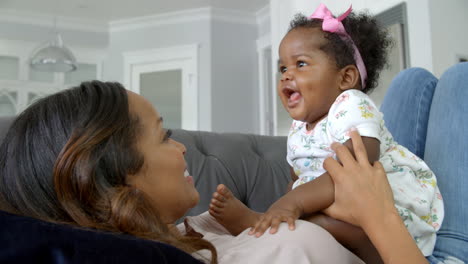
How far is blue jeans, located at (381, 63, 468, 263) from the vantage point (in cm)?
102

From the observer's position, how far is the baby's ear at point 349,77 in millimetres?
1125

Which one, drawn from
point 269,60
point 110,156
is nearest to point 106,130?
point 110,156

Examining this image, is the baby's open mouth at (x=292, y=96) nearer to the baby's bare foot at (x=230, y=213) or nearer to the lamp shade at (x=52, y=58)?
the baby's bare foot at (x=230, y=213)

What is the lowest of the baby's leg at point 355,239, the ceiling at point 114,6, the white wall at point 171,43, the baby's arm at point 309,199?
the baby's leg at point 355,239

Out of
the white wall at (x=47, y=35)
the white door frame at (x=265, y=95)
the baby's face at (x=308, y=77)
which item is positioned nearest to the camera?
the baby's face at (x=308, y=77)

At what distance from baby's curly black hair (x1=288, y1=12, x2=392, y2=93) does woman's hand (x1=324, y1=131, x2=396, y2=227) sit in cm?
33

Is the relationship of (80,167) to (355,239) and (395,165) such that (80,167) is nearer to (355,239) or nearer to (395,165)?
(355,239)

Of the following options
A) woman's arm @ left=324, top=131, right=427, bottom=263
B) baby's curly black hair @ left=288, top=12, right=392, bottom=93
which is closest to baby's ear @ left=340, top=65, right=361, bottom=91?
baby's curly black hair @ left=288, top=12, right=392, bottom=93

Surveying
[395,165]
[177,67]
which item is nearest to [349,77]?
[395,165]

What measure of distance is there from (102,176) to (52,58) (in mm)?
4441

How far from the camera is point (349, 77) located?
114 cm

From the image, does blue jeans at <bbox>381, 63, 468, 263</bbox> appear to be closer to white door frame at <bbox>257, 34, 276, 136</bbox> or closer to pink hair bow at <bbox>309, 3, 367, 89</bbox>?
pink hair bow at <bbox>309, 3, 367, 89</bbox>

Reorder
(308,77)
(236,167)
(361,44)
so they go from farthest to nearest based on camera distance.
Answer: (236,167) → (361,44) → (308,77)

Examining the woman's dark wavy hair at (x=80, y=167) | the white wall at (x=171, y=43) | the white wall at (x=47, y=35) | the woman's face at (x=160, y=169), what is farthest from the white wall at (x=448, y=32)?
the white wall at (x=47, y=35)
